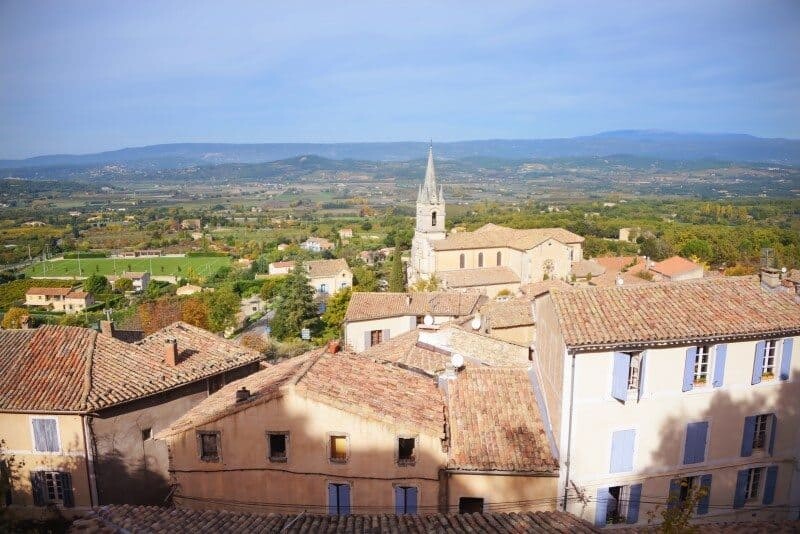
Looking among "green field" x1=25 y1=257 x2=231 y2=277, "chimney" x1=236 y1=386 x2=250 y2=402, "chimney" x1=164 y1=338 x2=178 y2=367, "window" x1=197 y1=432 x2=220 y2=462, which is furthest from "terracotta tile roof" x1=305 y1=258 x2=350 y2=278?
"window" x1=197 y1=432 x2=220 y2=462

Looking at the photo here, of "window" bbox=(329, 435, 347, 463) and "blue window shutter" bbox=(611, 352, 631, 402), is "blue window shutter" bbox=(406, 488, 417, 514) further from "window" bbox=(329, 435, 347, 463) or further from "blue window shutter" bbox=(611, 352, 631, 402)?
"blue window shutter" bbox=(611, 352, 631, 402)

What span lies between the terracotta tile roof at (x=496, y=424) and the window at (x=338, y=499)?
2593 millimetres

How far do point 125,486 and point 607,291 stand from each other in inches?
569

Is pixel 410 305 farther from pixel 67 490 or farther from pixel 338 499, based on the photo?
pixel 67 490

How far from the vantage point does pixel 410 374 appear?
16484mm

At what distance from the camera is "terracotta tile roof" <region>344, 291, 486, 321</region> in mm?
33000

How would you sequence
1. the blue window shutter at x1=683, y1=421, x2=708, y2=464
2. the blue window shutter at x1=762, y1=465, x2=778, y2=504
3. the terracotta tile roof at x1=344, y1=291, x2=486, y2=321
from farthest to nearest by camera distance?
the terracotta tile roof at x1=344, y1=291, x2=486, y2=321
the blue window shutter at x1=762, y1=465, x2=778, y2=504
the blue window shutter at x1=683, y1=421, x2=708, y2=464

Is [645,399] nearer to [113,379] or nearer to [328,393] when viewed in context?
[328,393]

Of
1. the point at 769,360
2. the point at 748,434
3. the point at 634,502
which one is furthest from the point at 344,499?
the point at 769,360

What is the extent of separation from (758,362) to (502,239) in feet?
169

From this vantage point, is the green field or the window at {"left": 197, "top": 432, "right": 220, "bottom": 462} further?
the green field

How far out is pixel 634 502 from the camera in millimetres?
13672

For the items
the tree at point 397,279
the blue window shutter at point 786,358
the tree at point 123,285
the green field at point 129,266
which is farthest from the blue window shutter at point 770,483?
the green field at point 129,266

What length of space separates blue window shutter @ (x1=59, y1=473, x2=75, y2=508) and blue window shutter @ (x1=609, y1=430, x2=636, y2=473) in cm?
1419
